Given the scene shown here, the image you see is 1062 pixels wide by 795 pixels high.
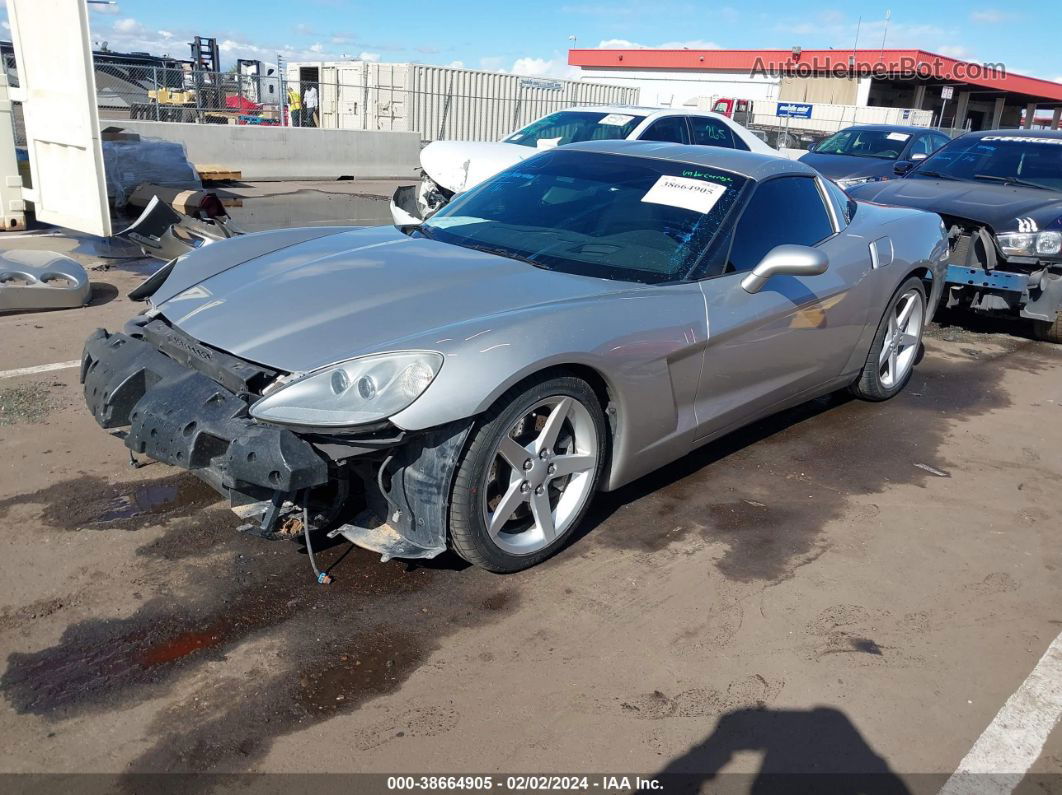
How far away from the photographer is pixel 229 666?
8.91ft

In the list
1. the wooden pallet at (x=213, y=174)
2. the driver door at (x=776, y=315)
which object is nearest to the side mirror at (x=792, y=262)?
the driver door at (x=776, y=315)

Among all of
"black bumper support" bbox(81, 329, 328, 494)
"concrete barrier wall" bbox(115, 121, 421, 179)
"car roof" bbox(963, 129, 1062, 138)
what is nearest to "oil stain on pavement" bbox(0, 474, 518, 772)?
"black bumper support" bbox(81, 329, 328, 494)

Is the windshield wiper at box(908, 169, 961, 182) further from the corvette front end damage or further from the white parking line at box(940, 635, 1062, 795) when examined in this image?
the corvette front end damage

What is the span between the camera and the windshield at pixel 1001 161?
314 inches

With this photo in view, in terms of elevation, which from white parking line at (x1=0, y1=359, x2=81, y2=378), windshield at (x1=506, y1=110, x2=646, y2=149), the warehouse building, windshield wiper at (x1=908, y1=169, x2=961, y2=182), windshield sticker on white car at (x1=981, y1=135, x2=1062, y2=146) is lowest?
white parking line at (x1=0, y1=359, x2=81, y2=378)

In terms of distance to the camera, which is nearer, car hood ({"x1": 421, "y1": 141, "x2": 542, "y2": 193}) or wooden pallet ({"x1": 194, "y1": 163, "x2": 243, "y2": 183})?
car hood ({"x1": 421, "y1": 141, "x2": 542, "y2": 193})

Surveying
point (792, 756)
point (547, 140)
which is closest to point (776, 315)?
point (792, 756)

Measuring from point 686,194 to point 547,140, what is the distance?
6518 mm

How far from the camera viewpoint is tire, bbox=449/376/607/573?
9.68ft

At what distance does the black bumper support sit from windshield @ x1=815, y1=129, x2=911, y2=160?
1126cm

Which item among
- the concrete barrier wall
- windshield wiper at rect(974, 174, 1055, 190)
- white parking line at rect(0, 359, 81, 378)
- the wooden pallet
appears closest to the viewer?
white parking line at rect(0, 359, 81, 378)

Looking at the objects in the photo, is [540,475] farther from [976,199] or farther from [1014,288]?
[976,199]

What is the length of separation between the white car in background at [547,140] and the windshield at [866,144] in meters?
1.90

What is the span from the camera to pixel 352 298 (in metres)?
3.32
